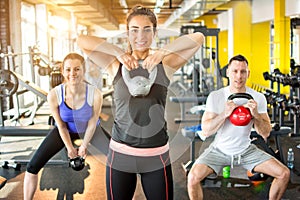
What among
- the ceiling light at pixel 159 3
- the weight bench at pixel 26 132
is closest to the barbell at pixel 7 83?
the weight bench at pixel 26 132

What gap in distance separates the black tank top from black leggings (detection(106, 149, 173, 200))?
56 mm

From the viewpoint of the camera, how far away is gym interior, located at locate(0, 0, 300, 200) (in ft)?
9.61

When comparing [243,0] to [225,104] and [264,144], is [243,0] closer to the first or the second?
[264,144]

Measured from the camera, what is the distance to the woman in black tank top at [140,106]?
1.30 m

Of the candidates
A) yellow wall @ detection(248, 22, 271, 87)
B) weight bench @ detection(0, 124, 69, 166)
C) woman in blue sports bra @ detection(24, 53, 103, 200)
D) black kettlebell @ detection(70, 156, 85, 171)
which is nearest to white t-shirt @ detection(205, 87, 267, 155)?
woman in blue sports bra @ detection(24, 53, 103, 200)

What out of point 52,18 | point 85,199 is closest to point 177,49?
point 85,199

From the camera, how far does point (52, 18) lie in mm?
9781

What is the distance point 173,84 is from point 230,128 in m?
3.38

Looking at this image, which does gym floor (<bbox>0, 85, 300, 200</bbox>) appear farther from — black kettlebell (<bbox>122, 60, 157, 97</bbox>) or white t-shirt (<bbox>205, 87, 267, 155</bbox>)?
black kettlebell (<bbox>122, 60, 157, 97</bbox>)

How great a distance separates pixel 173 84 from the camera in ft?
18.2

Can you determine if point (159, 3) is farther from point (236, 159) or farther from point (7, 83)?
point (236, 159)

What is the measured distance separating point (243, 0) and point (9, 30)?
589cm

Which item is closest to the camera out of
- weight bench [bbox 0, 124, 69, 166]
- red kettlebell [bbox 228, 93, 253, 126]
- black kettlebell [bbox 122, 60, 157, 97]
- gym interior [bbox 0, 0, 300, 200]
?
black kettlebell [bbox 122, 60, 157, 97]

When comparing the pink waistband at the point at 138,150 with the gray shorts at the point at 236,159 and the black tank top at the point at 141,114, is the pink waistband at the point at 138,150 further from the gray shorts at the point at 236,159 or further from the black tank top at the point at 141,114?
the gray shorts at the point at 236,159
